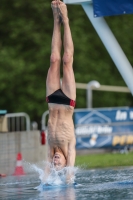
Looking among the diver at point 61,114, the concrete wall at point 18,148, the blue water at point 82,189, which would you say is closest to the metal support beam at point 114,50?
the blue water at point 82,189

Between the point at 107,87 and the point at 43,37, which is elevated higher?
the point at 43,37

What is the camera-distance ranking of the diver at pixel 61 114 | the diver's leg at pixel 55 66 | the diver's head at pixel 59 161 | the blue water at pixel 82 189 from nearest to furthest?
1. the blue water at pixel 82 189
2. the diver's head at pixel 59 161
3. the diver at pixel 61 114
4. the diver's leg at pixel 55 66

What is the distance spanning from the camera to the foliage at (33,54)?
31.2 m

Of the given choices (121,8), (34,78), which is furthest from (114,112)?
(121,8)

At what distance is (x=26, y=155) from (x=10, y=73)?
489 inches

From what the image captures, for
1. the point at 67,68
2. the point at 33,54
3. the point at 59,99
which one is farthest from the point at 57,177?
the point at 33,54

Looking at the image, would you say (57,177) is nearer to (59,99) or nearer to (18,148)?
(59,99)

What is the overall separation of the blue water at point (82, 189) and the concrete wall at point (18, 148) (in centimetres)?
366

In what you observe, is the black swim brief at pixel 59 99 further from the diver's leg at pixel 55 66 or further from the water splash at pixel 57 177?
the water splash at pixel 57 177

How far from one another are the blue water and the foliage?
56.2ft

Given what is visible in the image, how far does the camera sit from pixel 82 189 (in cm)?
1096

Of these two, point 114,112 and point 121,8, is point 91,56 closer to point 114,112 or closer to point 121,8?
point 114,112

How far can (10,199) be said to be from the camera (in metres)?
10.0

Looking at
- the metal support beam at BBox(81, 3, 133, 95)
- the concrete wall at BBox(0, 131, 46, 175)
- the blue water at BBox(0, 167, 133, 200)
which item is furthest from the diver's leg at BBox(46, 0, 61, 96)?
the concrete wall at BBox(0, 131, 46, 175)
